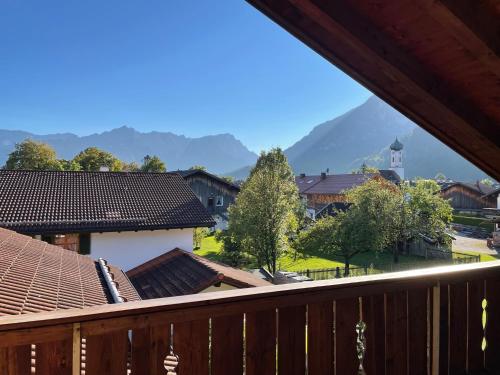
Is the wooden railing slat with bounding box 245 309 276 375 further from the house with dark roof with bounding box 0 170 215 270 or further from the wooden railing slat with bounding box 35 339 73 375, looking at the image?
the house with dark roof with bounding box 0 170 215 270

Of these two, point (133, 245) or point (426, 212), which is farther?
point (426, 212)

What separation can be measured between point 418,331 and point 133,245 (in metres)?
11.9

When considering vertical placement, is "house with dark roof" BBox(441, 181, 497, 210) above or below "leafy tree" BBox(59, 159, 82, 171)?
below

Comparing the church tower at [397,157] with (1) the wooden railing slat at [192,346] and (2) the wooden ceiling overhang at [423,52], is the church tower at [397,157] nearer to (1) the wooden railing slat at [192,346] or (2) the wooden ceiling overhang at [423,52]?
(2) the wooden ceiling overhang at [423,52]

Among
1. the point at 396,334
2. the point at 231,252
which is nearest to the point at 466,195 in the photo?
the point at 231,252

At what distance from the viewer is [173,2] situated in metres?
13.8

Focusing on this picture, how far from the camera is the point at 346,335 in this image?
1.90 metres

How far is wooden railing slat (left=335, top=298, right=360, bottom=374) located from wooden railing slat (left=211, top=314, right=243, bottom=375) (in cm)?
57

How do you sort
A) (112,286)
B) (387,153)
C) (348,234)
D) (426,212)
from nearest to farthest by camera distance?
(112,286), (348,234), (426,212), (387,153)

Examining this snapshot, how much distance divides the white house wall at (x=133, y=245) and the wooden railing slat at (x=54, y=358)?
11.7 metres

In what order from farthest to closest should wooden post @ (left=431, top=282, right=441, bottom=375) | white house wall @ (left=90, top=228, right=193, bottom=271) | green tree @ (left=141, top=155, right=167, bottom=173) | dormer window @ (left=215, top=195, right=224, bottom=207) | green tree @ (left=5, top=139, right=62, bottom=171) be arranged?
green tree @ (left=141, top=155, right=167, bottom=173), green tree @ (left=5, top=139, right=62, bottom=171), dormer window @ (left=215, top=195, right=224, bottom=207), white house wall @ (left=90, top=228, right=193, bottom=271), wooden post @ (left=431, top=282, right=441, bottom=375)

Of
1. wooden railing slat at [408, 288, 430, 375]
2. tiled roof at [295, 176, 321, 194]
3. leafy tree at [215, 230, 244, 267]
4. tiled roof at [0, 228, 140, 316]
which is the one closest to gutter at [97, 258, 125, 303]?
tiled roof at [0, 228, 140, 316]

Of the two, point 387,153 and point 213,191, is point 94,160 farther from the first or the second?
point 387,153

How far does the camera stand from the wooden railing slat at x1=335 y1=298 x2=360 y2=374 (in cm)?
187
